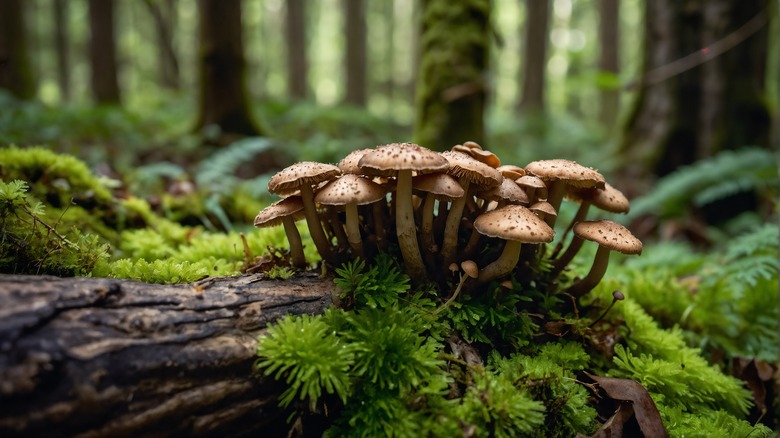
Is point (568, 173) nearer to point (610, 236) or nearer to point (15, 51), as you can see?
point (610, 236)

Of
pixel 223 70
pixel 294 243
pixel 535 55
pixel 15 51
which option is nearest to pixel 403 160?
pixel 294 243

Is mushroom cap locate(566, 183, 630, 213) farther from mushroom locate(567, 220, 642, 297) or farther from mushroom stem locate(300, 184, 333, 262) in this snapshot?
mushroom stem locate(300, 184, 333, 262)

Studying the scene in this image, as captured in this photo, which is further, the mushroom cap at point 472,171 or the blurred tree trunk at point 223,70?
the blurred tree trunk at point 223,70

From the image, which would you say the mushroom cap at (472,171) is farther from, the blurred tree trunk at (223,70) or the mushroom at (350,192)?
the blurred tree trunk at (223,70)

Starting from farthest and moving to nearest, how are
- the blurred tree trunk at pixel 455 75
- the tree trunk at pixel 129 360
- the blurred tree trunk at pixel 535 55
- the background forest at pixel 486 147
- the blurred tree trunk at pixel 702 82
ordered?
the blurred tree trunk at pixel 535 55, the blurred tree trunk at pixel 702 82, the blurred tree trunk at pixel 455 75, the background forest at pixel 486 147, the tree trunk at pixel 129 360

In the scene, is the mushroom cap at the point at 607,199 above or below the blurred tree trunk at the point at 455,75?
below

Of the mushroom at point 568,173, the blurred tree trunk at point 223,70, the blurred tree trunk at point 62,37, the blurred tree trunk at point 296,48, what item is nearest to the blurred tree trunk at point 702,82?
the mushroom at point 568,173

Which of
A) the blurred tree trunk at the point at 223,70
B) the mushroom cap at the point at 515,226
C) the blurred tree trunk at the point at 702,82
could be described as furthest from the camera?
the blurred tree trunk at the point at 223,70

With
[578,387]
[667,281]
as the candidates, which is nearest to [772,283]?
[667,281]
